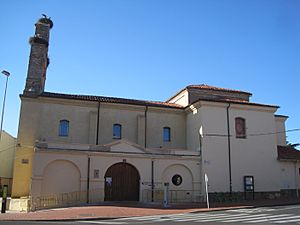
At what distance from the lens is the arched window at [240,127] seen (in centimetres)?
3014

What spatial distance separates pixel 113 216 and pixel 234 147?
1506 centimetres

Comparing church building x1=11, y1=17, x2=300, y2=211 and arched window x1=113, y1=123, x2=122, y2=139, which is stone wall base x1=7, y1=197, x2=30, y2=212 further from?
arched window x1=113, y1=123, x2=122, y2=139

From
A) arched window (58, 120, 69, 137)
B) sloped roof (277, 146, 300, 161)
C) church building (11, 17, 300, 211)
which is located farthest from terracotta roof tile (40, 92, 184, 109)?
sloped roof (277, 146, 300, 161)

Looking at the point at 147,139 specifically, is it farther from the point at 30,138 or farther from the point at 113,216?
the point at 113,216

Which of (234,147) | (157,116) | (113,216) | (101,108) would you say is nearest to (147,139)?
(157,116)

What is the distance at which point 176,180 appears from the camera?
27641 mm

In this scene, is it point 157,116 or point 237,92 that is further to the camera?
point 237,92

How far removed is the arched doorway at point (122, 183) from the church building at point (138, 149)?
76mm

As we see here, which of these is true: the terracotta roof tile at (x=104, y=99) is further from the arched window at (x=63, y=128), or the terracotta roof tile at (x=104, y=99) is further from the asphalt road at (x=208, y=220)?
the asphalt road at (x=208, y=220)

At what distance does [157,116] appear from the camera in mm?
31969

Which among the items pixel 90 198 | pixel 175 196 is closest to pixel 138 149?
pixel 175 196

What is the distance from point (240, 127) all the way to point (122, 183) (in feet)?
39.3

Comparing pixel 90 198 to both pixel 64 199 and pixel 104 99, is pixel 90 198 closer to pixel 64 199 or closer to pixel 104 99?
pixel 64 199

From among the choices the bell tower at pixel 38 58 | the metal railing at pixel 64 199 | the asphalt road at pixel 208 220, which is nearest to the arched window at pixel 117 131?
the metal railing at pixel 64 199
